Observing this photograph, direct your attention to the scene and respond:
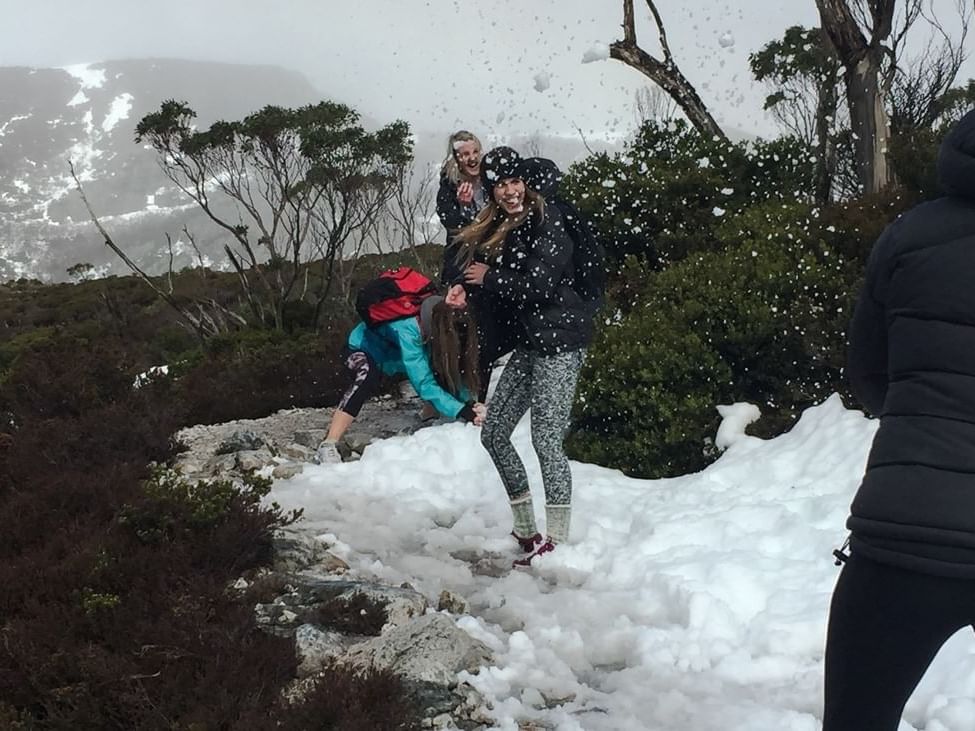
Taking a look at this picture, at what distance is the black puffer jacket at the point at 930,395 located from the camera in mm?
1603

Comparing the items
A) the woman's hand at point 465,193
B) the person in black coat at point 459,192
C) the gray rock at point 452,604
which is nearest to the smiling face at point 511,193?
the person in black coat at point 459,192

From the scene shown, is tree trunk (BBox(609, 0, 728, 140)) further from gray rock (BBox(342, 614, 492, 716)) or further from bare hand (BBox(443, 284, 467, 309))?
gray rock (BBox(342, 614, 492, 716))

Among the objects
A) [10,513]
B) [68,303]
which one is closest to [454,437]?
[10,513]

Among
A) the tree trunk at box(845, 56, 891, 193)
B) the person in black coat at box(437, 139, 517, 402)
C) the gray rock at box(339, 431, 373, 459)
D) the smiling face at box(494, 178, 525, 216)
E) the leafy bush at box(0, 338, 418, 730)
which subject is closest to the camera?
the leafy bush at box(0, 338, 418, 730)

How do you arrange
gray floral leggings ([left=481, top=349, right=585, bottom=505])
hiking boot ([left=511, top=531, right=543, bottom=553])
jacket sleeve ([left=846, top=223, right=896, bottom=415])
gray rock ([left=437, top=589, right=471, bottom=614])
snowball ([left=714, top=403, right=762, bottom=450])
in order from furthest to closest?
snowball ([left=714, top=403, right=762, bottom=450]) < hiking boot ([left=511, top=531, right=543, bottom=553]) < gray floral leggings ([left=481, top=349, right=585, bottom=505]) < gray rock ([left=437, top=589, right=471, bottom=614]) < jacket sleeve ([left=846, top=223, right=896, bottom=415])

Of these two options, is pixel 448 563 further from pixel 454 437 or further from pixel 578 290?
pixel 454 437

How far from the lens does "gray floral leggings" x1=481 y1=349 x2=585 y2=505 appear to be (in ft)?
14.2

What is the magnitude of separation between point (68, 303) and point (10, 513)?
28.4m

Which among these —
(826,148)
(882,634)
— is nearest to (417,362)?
(882,634)

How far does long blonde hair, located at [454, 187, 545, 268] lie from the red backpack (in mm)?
1895

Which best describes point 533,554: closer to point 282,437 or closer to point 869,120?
point 282,437

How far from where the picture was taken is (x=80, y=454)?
20.5 ft

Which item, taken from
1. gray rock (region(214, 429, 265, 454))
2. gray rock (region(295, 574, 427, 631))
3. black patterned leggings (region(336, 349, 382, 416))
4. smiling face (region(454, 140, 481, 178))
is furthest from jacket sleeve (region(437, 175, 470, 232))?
gray rock (region(295, 574, 427, 631))

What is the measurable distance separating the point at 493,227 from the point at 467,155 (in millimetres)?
2066
